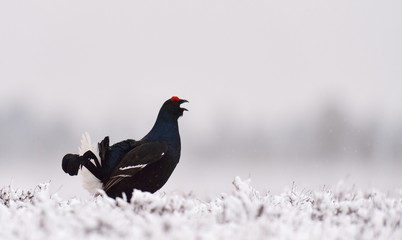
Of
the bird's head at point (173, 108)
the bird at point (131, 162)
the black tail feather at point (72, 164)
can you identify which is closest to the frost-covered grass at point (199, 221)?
the black tail feather at point (72, 164)

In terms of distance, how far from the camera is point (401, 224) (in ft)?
19.9

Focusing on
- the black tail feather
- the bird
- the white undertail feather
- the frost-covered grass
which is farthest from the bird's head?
the frost-covered grass

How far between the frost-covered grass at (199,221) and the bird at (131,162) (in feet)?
5.93

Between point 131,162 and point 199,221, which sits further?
point 131,162

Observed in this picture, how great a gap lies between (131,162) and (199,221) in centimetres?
333

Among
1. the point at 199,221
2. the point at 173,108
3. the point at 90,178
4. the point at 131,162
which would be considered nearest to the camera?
the point at 199,221

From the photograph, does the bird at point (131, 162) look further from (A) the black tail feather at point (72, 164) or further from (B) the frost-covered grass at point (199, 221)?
(B) the frost-covered grass at point (199, 221)

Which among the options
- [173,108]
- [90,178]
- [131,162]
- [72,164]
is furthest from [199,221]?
[173,108]

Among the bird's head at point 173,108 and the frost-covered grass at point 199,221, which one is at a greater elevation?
the bird's head at point 173,108

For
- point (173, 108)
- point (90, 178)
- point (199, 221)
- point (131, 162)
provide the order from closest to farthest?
point (199, 221), point (131, 162), point (90, 178), point (173, 108)

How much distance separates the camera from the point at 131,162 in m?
8.87

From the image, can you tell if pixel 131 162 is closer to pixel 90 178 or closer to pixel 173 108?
pixel 90 178

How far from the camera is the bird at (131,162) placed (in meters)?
8.86

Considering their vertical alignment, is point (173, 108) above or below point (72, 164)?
above
